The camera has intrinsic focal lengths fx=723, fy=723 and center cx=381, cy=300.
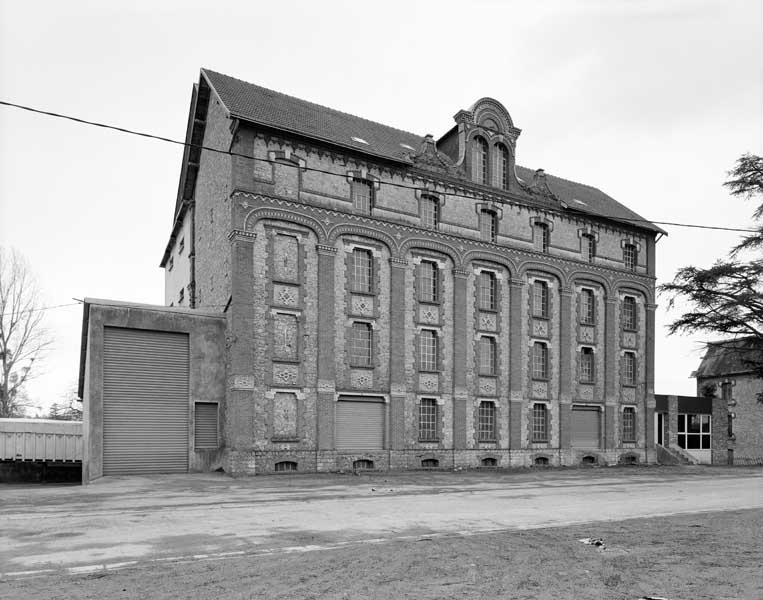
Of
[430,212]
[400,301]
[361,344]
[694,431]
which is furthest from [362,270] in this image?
Answer: [694,431]

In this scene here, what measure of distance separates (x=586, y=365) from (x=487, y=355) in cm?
679

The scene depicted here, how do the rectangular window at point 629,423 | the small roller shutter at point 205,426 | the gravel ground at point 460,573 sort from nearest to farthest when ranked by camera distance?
the gravel ground at point 460,573
the small roller shutter at point 205,426
the rectangular window at point 629,423

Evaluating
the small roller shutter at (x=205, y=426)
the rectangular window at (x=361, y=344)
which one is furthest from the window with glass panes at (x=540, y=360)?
the small roller shutter at (x=205, y=426)

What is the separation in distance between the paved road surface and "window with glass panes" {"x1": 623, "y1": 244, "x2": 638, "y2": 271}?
14.9m

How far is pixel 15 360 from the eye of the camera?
3850 cm

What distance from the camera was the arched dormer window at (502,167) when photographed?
112 ft

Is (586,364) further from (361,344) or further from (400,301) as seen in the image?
(361,344)

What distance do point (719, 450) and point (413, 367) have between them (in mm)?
24862

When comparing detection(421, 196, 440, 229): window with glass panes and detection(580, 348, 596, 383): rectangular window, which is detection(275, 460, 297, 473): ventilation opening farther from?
detection(580, 348, 596, 383): rectangular window

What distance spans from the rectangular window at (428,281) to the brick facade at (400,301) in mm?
147

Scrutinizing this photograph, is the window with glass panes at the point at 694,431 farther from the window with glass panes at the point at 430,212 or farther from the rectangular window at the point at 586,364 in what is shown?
the window with glass panes at the point at 430,212

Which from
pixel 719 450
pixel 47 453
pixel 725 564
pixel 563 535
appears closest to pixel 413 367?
pixel 47 453

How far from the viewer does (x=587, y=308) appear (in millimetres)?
37188

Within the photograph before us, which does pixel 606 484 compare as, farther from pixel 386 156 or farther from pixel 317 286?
pixel 386 156
